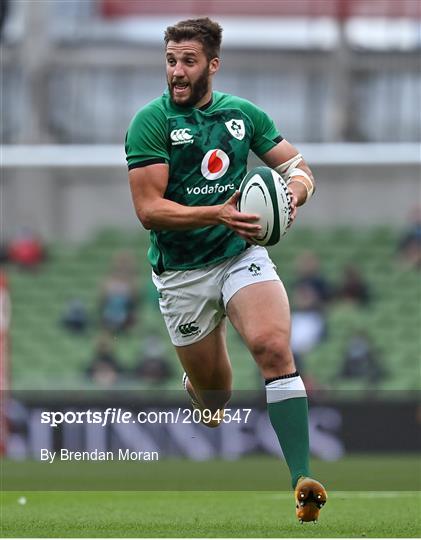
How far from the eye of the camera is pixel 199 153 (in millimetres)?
6590

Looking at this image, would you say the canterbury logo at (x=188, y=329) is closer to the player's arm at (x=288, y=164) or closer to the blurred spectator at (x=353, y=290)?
the player's arm at (x=288, y=164)

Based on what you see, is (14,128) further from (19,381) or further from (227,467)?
(227,467)

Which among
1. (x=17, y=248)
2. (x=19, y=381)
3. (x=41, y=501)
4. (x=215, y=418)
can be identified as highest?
(x=215, y=418)

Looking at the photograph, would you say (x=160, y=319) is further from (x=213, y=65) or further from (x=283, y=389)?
(x=283, y=389)

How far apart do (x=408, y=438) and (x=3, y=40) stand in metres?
7.37

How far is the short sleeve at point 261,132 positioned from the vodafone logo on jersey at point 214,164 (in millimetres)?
282

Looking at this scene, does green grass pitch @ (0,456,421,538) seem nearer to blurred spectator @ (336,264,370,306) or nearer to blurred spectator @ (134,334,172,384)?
blurred spectator @ (134,334,172,384)

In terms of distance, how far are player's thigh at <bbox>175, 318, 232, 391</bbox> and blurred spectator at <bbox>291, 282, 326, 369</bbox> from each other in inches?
384

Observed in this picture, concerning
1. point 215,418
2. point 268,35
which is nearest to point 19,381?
point 268,35

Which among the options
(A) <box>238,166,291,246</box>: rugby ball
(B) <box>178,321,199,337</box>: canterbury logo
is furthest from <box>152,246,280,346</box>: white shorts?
(A) <box>238,166,291,246</box>: rugby ball

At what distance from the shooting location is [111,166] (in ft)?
58.6

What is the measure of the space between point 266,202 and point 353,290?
11.8 metres

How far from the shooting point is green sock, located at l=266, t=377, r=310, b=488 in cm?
623

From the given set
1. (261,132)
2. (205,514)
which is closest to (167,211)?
(261,132)
